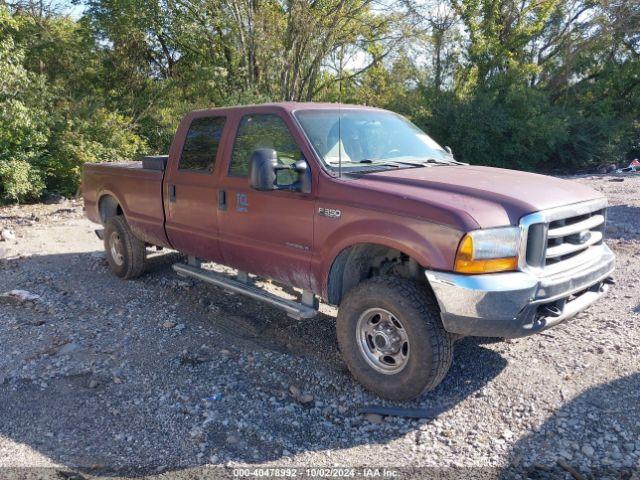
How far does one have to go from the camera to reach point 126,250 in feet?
20.6

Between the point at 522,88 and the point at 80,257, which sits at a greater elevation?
the point at 522,88

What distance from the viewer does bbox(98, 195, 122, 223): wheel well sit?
667 cm

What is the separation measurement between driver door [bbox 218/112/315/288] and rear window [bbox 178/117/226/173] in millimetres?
270

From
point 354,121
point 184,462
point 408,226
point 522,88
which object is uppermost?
point 522,88

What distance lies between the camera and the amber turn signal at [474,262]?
3.19m

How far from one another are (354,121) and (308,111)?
406 mm

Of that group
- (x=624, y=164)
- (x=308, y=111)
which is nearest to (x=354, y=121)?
(x=308, y=111)

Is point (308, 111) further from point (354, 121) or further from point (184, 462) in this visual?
point (184, 462)

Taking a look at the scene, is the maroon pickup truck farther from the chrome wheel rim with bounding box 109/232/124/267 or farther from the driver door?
the chrome wheel rim with bounding box 109/232/124/267

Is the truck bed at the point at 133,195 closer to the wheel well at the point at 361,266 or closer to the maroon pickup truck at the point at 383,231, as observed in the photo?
the maroon pickup truck at the point at 383,231

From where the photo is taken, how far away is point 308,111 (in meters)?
4.51

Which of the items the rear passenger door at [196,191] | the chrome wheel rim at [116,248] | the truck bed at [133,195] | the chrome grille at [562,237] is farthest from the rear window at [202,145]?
the chrome grille at [562,237]

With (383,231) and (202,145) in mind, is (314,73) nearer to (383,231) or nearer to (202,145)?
(202,145)

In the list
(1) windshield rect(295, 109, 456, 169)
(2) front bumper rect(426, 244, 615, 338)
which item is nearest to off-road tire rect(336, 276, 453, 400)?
(2) front bumper rect(426, 244, 615, 338)
